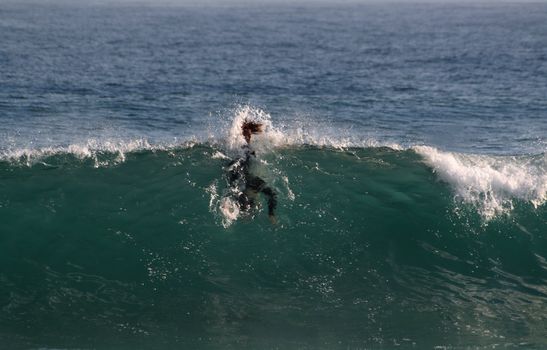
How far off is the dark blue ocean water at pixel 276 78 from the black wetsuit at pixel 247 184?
638cm

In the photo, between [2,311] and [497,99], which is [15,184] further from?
[497,99]

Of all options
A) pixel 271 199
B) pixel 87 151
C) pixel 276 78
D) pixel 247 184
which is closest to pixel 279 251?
pixel 271 199

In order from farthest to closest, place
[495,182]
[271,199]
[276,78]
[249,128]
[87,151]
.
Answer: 1. [276,78]
2. [87,151]
3. [495,182]
4. [249,128]
5. [271,199]

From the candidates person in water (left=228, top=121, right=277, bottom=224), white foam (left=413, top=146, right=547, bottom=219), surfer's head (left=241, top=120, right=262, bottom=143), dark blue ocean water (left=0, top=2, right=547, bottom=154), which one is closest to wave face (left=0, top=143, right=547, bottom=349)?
white foam (left=413, top=146, right=547, bottom=219)

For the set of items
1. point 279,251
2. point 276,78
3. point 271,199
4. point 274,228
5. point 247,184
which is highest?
point 276,78

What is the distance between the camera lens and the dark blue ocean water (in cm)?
2139

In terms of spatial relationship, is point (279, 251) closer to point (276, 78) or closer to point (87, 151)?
point (87, 151)

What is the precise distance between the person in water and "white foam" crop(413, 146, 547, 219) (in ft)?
11.5

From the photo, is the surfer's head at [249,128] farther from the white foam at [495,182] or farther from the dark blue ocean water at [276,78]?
the dark blue ocean water at [276,78]

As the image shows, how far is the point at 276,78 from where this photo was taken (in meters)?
28.5

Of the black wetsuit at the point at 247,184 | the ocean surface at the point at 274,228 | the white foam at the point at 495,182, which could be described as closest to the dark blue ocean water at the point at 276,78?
the ocean surface at the point at 274,228

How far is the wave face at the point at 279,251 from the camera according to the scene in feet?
36.7

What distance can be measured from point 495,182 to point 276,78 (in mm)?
15038

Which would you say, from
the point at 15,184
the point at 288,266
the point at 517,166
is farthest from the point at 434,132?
the point at 15,184
